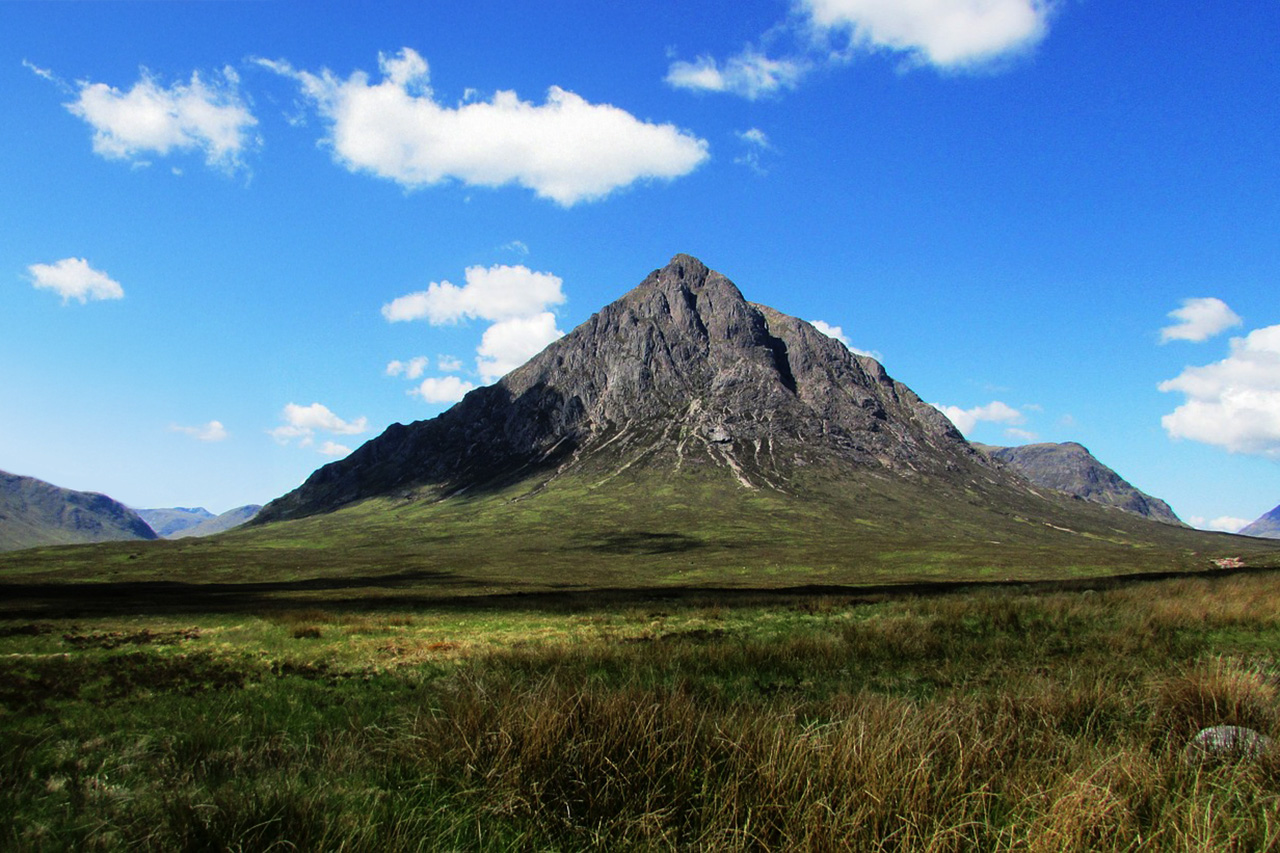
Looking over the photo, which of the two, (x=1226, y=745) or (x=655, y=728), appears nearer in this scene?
(x=655, y=728)

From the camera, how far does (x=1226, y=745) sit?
6.38 metres

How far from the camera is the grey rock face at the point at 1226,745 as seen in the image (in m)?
6.06

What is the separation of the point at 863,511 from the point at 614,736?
19776 centimetres

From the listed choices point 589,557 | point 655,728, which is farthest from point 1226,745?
point 589,557

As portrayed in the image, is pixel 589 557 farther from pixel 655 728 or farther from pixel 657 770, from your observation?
pixel 657 770

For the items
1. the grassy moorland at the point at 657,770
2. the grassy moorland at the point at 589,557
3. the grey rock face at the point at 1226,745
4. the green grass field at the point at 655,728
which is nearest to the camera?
the grassy moorland at the point at 657,770

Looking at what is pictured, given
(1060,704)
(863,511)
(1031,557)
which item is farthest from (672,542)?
(1060,704)

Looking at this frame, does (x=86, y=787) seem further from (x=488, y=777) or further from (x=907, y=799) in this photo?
(x=907, y=799)

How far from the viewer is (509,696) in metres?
6.60

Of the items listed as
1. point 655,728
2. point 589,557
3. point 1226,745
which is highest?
point 655,728

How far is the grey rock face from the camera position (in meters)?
6.06

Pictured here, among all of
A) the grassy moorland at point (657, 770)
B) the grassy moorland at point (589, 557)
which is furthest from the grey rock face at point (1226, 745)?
→ the grassy moorland at point (589, 557)

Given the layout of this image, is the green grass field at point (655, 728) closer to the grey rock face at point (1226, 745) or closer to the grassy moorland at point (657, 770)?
the grassy moorland at point (657, 770)

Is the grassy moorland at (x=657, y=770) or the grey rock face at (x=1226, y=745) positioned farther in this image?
the grey rock face at (x=1226, y=745)
